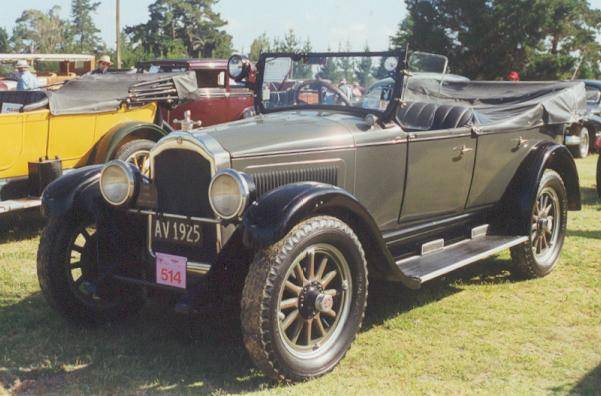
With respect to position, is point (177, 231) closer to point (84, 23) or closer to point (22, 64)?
point (22, 64)

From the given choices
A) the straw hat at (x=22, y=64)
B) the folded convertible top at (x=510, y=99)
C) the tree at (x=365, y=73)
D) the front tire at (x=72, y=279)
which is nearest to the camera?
the front tire at (x=72, y=279)

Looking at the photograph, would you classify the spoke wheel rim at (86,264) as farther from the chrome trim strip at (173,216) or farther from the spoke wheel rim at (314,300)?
the spoke wheel rim at (314,300)

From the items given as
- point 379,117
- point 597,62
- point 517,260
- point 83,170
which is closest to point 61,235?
point 83,170

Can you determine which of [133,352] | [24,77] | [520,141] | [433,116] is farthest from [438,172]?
[24,77]

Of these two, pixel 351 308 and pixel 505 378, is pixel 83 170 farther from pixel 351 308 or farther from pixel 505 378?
pixel 505 378

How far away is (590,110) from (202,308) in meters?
12.6

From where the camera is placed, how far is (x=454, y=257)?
15.2 feet

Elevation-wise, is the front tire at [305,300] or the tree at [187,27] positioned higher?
the tree at [187,27]

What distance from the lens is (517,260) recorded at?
533 cm

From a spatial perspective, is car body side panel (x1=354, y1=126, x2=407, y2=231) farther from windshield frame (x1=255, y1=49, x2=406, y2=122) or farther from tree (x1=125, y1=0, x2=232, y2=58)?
tree (x1=125, y1=0, x2=232, y2=58)

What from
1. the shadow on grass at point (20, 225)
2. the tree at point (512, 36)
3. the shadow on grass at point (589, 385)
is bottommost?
the shadow on grass at point (20, 225)

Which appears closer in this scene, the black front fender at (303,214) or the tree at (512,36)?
the black front fender at (303,214)

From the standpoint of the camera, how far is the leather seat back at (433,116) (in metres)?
4.78

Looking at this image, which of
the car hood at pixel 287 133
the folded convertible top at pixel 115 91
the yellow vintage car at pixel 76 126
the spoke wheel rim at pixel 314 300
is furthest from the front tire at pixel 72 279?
the folded convertible top at pixel 115 91
